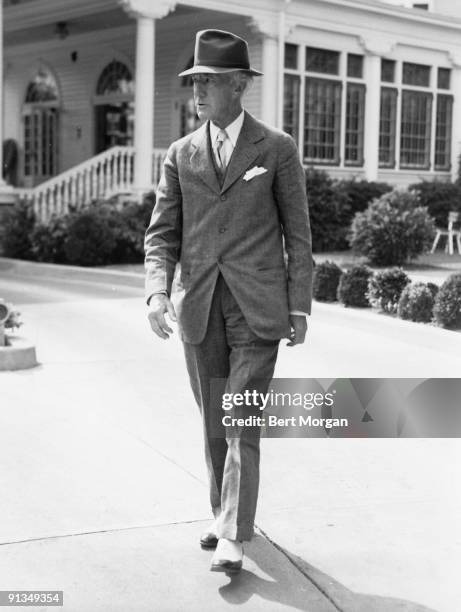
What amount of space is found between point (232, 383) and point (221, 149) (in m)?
0.92

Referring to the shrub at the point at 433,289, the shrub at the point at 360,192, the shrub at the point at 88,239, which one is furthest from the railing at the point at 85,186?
the shrub at the point at 433,289

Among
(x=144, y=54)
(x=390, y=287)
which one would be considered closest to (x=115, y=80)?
(x=144, y=54)

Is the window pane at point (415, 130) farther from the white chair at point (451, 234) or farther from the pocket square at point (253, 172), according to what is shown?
the pocket square at point (253, 172)

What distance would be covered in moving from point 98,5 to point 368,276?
415 inches

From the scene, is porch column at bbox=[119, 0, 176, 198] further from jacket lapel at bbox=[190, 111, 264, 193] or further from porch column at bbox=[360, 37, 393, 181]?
jacket lapel at bbox=[190, 111, 264, 193]

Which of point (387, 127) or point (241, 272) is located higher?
point (387, 127)

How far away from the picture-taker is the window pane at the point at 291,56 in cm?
2161

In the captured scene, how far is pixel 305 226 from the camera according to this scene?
4.04 m

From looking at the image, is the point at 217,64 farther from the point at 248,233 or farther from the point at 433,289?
the point at 433,289

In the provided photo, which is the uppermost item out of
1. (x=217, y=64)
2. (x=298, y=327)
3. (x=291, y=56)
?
(x=291, y=56)

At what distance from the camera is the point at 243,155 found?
3.97 metres

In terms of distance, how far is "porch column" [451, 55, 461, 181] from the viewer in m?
25.0

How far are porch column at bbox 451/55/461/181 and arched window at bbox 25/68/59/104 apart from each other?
9693 millimetres

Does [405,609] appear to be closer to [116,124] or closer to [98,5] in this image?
[98,5]
